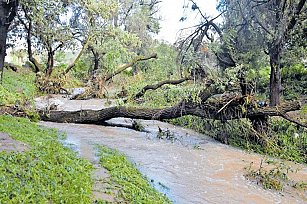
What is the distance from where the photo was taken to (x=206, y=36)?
483 inches

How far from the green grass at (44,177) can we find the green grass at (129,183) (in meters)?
0.40

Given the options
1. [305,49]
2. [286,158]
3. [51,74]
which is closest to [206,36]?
[305,49]

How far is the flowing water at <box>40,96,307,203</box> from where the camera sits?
231 inches

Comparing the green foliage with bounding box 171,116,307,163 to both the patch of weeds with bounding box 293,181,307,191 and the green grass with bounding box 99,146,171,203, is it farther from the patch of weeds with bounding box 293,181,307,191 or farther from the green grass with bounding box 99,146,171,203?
the green grass with bounding box 99,146,171,203

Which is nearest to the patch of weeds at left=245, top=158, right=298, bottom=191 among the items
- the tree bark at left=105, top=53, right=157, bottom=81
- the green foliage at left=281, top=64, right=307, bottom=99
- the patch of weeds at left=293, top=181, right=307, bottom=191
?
the patch of weeds at left=293, top=181, right=307, bottom=191

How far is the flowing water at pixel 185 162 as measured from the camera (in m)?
5.88

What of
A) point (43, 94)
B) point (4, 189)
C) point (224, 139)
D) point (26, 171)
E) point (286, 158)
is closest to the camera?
point (4, 189)

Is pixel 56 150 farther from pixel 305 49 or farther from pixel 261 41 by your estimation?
pixel 305 49

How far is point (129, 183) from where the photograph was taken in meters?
5.14

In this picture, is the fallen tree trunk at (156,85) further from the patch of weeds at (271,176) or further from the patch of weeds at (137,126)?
the patch of weeds at (271,176)

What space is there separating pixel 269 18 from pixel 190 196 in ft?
22.9

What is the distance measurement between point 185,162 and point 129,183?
9.04ft

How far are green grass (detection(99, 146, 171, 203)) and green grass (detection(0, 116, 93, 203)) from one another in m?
0.40

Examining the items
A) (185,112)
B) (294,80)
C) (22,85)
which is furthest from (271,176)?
(22,85)
